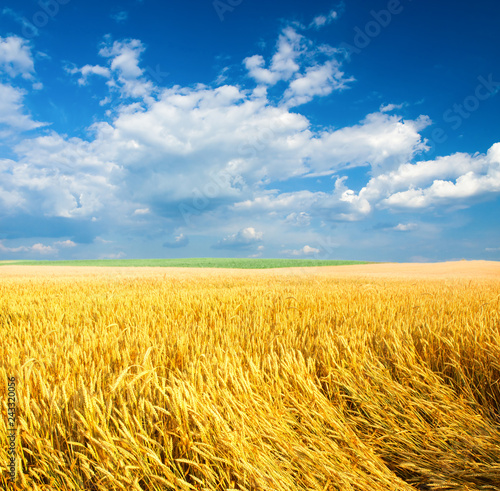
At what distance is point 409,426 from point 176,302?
3809 mm

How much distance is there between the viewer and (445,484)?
4.82 ft

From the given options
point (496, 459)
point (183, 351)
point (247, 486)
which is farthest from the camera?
point (183, 351)

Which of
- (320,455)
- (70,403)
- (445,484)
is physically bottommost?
(445,484)

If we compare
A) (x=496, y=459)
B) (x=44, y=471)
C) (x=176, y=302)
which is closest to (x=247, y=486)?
(x=44, y=471)

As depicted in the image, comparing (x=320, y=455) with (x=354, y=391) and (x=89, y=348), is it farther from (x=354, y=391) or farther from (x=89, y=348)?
(x=89, y=348)

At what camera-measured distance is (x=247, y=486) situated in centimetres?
135

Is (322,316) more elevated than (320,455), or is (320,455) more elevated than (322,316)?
(322,316)

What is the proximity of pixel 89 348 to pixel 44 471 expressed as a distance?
133 cm

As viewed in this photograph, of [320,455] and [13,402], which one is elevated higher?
[13,402]

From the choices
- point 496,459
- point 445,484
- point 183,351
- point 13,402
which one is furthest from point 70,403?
point 496,459

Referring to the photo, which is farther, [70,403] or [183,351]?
[183,351]

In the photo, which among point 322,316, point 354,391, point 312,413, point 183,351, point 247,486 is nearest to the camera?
point 247,486

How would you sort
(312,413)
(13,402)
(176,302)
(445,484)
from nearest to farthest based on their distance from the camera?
(445,484)
(13,402)
(312,413)
(176,302)

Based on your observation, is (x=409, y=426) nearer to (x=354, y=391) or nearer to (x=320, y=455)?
(x=354, y=391)
